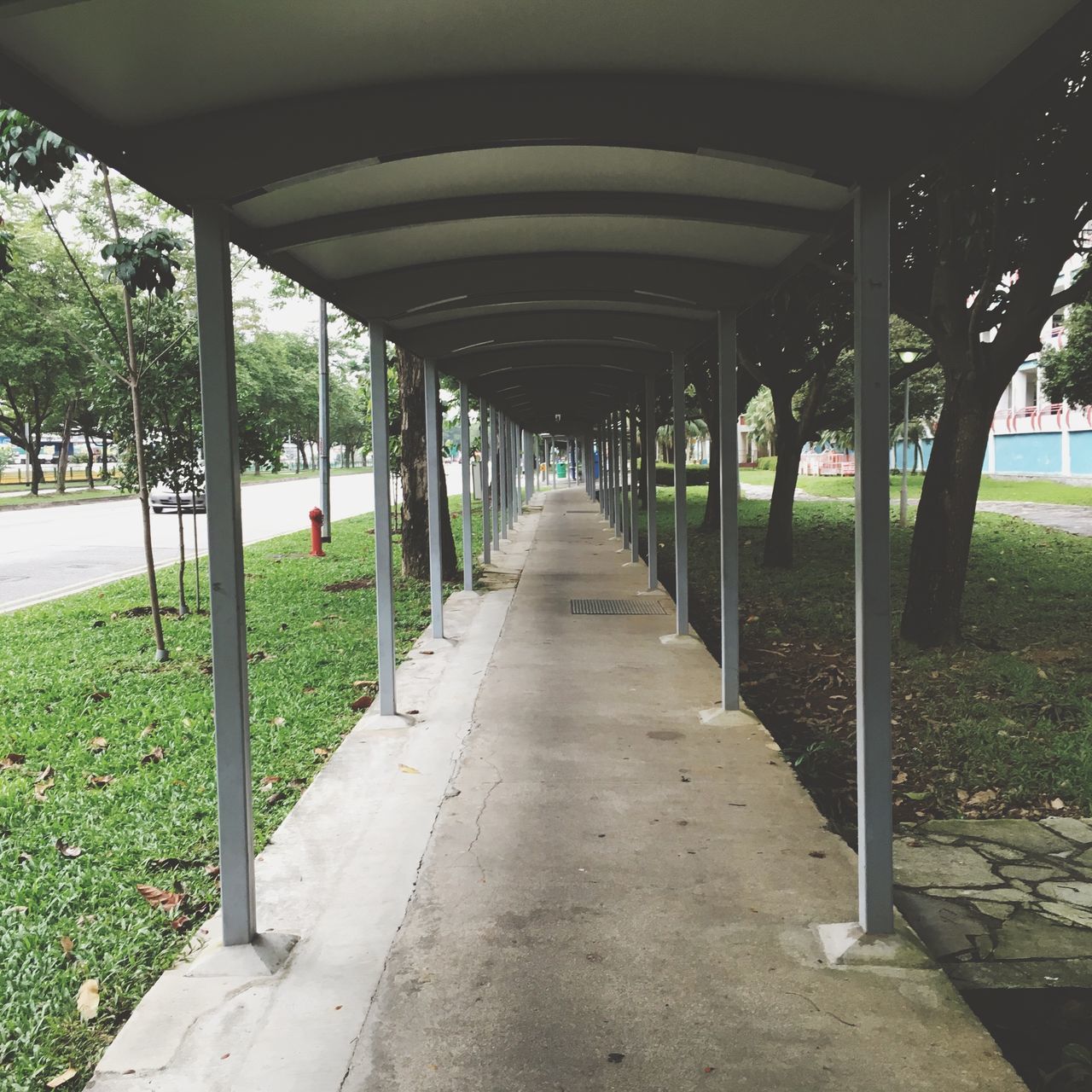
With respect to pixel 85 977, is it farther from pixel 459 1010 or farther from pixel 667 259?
pixel 667 259

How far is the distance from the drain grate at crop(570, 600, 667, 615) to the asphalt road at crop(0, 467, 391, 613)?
6.48 meters

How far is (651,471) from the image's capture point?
1234 cm

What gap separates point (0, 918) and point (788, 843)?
10.4ft

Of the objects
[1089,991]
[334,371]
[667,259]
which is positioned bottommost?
[1089,991]

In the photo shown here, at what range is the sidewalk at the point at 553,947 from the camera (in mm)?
2770

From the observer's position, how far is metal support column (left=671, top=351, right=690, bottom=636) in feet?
27.0

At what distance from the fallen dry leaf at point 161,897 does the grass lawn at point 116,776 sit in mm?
33

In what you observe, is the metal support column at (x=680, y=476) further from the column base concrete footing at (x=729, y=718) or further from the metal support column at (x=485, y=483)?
the metal support column at (x=485, y=483)

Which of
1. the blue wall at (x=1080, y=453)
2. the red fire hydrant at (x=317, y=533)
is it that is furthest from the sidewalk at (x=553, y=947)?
the blue wall at (x=1080, y=453)

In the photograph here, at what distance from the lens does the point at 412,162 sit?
12.0 ft

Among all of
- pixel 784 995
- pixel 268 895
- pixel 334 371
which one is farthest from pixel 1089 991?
pixel 334 371

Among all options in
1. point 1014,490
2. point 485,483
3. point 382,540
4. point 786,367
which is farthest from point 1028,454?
point 382,540

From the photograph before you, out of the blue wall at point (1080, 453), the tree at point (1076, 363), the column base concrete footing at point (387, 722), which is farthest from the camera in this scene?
the blue wall at point (1080, 453)

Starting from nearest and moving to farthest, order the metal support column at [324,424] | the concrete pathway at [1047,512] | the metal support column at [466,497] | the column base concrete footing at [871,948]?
the column base concrete footing at [871,948]
the metal support column at [466,497]
the metal support column at [324,424]
the concrete pathway at [1047,512]
